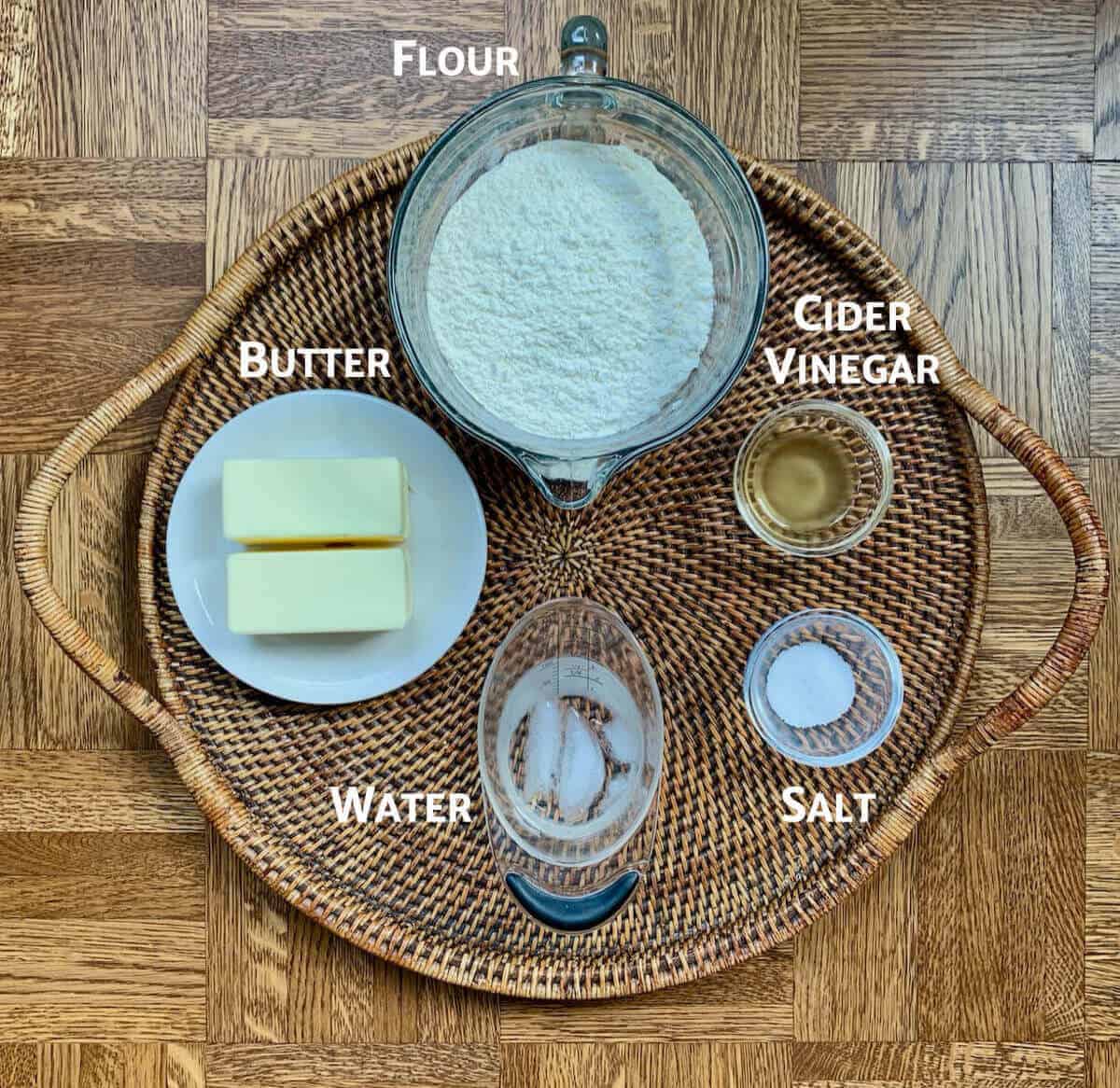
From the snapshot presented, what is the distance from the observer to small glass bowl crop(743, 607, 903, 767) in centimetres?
66

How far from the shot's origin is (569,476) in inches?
24.1

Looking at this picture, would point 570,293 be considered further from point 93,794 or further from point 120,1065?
point 120,1065

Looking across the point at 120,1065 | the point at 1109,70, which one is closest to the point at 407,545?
the point at 120,1065

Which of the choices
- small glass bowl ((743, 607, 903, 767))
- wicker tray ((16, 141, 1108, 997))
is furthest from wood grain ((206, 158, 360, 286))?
small glass bowl ((743, 607, 903, 767))

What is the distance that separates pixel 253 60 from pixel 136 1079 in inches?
30.2

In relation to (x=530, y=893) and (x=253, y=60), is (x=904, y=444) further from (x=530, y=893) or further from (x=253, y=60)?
(x=253, y=60)

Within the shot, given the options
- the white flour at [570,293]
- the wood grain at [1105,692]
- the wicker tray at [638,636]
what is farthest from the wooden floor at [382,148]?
the white flour at [570,293]

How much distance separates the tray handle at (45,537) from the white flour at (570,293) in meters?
0.19

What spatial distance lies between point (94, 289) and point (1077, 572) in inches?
27.5

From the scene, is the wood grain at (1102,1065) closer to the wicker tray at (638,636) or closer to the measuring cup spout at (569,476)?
the wicker tray at (638,636)

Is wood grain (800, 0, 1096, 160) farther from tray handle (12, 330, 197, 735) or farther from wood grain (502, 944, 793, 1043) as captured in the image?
wood grain (502, 944, 793, 1043)

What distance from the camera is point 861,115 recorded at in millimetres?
769

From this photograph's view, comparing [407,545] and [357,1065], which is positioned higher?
[407,545]

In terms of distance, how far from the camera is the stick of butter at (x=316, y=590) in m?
0.64
